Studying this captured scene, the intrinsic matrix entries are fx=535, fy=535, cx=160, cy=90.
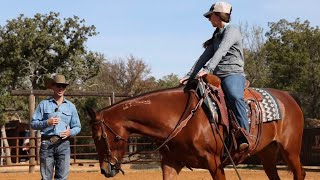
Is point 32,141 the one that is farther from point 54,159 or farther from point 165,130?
point 165,130

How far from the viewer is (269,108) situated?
668 cm

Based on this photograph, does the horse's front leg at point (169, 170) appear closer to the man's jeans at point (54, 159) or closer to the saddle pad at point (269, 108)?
the man's jeans at point (54, 159)

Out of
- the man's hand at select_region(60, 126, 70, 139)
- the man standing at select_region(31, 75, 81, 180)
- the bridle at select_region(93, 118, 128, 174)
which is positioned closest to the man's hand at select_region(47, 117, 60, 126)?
the man standing at select_region(31, 75, 81, 180)

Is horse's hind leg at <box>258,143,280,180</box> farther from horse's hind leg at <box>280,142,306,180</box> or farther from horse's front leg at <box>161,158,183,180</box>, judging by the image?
horse's front leg at <box>161,158,183,180</box>

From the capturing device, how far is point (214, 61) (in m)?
5.91

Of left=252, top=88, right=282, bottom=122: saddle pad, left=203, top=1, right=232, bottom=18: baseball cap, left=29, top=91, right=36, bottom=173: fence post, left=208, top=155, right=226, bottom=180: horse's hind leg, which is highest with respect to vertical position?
left=203, top=1, right=232, bottom=18: baseball cap

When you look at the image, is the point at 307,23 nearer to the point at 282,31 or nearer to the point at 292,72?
the point at 282,31

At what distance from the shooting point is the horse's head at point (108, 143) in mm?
5406

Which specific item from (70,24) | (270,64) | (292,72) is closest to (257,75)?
(270,64)

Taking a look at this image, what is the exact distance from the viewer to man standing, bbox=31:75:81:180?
20.1 ft

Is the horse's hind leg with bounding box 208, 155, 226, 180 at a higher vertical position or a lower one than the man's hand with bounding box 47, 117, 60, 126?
lower

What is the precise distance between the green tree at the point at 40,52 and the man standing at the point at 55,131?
2427 cm

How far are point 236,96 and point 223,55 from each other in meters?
0.48

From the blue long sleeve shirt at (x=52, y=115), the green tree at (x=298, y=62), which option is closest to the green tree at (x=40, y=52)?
the green tree at (x=298, y=62)
